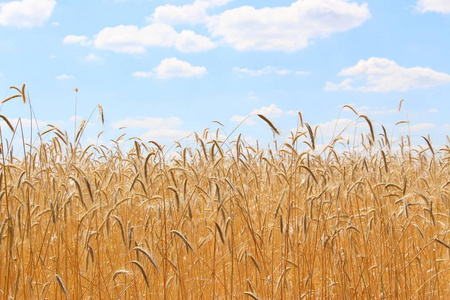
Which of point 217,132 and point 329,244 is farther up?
point 217,132

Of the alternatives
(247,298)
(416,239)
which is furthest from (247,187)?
(416,239)

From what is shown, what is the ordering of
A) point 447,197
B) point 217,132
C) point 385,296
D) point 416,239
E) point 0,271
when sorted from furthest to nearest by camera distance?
1. point 217,132
2. point 416,239
3. point 447,197
4. point 385,296
5. point 0,271

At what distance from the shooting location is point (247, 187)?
119 inches

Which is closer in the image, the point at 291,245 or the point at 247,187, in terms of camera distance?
the point at 291,245

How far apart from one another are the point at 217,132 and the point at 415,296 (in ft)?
6.98

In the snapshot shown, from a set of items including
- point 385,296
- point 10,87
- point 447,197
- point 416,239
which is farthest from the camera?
point 416,239

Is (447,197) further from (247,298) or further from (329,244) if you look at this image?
(247,298)

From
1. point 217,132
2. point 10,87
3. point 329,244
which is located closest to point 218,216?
point 329,244

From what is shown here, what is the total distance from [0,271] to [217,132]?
2316mm

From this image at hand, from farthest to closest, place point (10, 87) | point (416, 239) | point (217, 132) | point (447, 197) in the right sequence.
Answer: point (217, 132), point (416, 239), point (447, 197), point (10, 87)

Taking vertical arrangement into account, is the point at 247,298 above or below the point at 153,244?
below

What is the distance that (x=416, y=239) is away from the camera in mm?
3480

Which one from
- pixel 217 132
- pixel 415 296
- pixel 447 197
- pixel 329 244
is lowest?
pixel 415 296

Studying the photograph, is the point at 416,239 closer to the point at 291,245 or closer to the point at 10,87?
the point at 291,245
